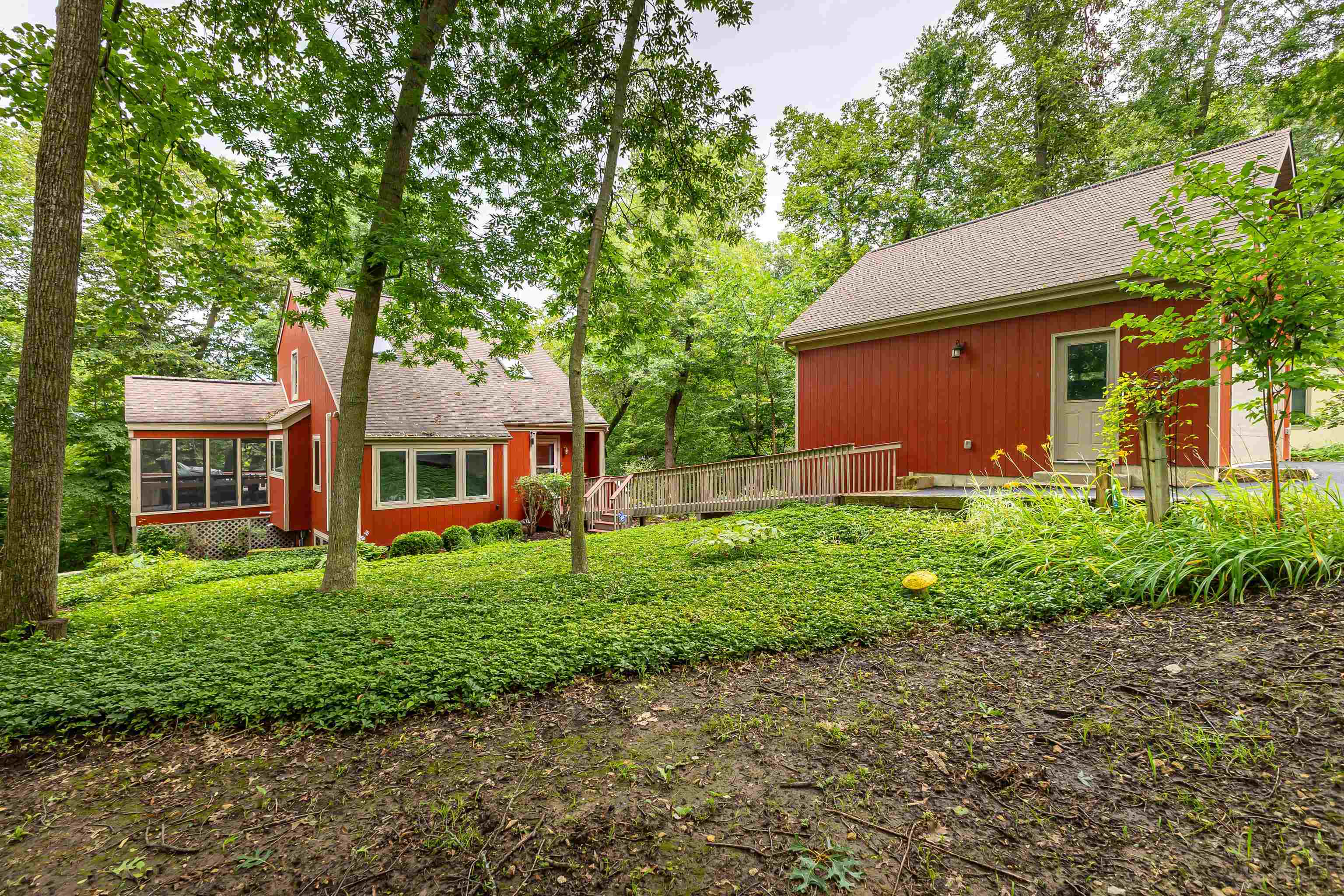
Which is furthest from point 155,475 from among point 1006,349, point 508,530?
point 1006,349

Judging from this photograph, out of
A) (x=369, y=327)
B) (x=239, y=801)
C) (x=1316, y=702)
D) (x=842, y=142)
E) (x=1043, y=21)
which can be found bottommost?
(x=239, y=801)

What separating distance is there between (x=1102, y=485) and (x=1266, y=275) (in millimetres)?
2528

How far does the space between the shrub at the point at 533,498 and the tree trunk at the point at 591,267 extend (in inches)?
312

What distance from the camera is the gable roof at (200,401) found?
12945 millimetres

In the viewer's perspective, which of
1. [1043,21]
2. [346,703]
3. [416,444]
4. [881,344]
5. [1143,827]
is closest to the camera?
[1143,827]

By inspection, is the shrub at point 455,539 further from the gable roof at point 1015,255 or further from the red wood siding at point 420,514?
the gable roof at point 1015,255

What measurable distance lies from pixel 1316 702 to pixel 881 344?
806 centimetres

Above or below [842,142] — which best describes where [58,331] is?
below

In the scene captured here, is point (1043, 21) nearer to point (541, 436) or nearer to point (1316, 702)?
point (541, 436)

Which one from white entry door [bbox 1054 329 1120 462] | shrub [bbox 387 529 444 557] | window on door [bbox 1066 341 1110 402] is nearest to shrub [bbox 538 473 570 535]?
shrub [bbox 387 529 444 557]

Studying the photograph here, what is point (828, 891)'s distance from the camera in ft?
5.54

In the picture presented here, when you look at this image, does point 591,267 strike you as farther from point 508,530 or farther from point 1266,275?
point 508,530

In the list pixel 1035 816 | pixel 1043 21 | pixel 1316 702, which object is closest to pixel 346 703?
pixel 1035 816

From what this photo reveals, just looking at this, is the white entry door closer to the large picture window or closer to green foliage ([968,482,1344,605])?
green foliage ([968,482,1344,605])
